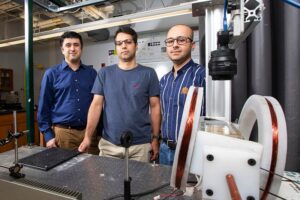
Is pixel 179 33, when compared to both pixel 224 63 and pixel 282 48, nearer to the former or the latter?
pixel 282 48

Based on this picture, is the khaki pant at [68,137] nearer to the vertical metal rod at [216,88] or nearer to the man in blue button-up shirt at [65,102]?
the man in blue button-up shirt at [65,102]

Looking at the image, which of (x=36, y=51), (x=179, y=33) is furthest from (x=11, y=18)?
(x=179, y=33)

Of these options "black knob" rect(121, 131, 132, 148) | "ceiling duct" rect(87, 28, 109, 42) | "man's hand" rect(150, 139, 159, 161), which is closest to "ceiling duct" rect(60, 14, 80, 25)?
"ceiling duct" rect(87, 28, 109, 42)

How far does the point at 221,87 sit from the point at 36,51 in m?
4.22

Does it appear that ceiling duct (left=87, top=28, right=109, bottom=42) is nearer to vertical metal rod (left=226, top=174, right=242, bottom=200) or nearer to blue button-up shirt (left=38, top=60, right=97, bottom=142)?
blue button-up shirt (left=38, top=60, right=97, bottom=142)

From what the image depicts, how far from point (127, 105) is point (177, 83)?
35cm

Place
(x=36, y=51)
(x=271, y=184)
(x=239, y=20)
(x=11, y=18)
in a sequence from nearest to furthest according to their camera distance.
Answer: (x=271, y=184) < (x=239, y=20) < (x=11, y=18) < (x=36, y=51)

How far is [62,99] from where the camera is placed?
163 cm

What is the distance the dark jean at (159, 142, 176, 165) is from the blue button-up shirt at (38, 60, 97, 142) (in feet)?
2.13

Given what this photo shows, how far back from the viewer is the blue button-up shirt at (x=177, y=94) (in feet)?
4.23

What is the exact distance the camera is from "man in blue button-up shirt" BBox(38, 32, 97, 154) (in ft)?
5.22

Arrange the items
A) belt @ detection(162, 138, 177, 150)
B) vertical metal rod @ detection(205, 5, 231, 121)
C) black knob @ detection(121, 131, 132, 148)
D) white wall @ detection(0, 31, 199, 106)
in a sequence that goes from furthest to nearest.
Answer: white wall @ detection(0, 31, 199, 106)
belt @ detection(162, 138, 177, 150)
vertical metal rod @ detection(205, 5, 231, 121)
black knob @ detection(121, 131, 132, 148)

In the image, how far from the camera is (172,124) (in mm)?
1309

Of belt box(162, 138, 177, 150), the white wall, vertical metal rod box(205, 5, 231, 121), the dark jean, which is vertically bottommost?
the dark jean
